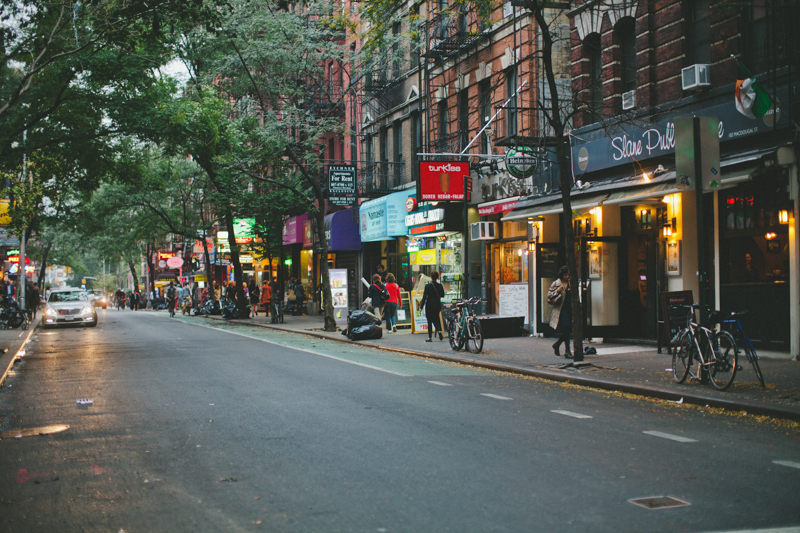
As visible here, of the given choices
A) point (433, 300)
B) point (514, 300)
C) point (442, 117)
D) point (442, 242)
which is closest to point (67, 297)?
point (442, 242)

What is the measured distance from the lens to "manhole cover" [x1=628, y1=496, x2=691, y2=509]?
16.5ft

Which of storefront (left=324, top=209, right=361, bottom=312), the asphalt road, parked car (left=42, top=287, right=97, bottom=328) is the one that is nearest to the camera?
the asphalt road

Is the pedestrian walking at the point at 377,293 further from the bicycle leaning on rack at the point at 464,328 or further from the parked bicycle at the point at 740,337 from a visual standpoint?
the parked bicycle at the point at 740,337

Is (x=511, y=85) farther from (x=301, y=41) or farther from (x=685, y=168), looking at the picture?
(x=685, y=168)

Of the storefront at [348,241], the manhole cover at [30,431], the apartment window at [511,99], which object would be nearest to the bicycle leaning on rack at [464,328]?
the apartment window at [511,99]

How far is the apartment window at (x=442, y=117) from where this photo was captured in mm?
25703

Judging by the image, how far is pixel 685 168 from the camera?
1078cm

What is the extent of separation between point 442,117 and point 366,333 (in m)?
9.21

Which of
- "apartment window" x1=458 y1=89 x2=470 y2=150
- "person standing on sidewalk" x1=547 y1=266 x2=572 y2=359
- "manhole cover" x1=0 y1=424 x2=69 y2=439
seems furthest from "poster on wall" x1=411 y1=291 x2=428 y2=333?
"manhole cover" x1=0 y1=424 x2=69 y2=439

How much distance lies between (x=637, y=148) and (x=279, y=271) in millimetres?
30945

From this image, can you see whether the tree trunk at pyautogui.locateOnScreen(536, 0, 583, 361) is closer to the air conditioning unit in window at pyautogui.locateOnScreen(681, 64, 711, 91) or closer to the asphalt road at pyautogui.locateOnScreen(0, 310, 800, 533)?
the asphalt road at pyautogui.locateOnScreen(0, 310, 800, 533)

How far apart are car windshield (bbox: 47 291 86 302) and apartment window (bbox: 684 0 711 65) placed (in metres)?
25.2

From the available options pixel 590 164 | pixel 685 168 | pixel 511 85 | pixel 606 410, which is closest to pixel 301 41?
pixel 511 85

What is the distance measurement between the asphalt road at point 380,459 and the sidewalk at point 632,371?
0.42 m
